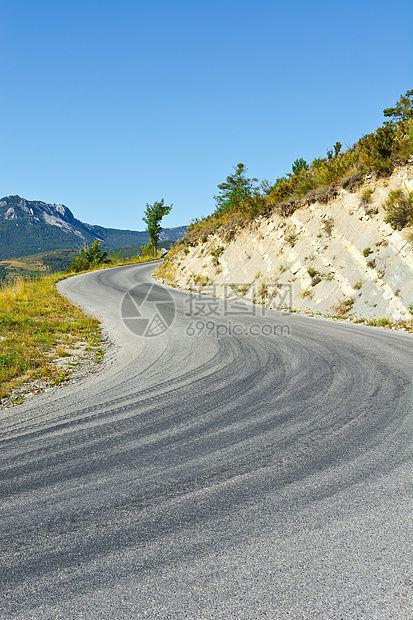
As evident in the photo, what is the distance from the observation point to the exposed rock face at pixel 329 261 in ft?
37.8

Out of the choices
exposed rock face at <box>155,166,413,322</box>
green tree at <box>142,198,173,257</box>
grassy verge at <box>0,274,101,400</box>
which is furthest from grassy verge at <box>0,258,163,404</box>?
green tree at <box>142,198,173,257</box>

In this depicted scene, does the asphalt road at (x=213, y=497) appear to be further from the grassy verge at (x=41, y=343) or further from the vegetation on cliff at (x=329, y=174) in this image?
the vegetation on cliff at (x=329, y=174)

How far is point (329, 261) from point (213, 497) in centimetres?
1302

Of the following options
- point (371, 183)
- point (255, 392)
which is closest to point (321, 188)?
point (371, 183)

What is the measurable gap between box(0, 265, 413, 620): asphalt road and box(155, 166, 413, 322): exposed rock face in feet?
20.3

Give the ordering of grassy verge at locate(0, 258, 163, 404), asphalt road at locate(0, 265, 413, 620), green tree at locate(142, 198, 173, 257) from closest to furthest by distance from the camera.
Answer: asphalt road at locate(0, 265, 413, 620)
grassy verge at locate(0, 258, 163, 404)
green tree at locate(142, 198, 173, 257)

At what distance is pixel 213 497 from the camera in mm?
2992

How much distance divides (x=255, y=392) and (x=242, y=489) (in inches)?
89.6

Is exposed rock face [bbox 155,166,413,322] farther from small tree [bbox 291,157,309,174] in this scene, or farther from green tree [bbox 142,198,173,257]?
green tree [bbox 142,198,173,257]

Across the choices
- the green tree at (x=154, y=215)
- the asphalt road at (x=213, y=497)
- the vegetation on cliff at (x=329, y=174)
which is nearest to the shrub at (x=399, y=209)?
the vegetation on cliff at (x=329, y=174)

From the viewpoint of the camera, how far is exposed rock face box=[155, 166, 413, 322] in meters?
11.5

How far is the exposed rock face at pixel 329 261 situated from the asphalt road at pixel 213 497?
6.18 m

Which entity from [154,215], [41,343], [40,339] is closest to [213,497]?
[41,343]

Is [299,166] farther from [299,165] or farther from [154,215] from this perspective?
[154,215]
